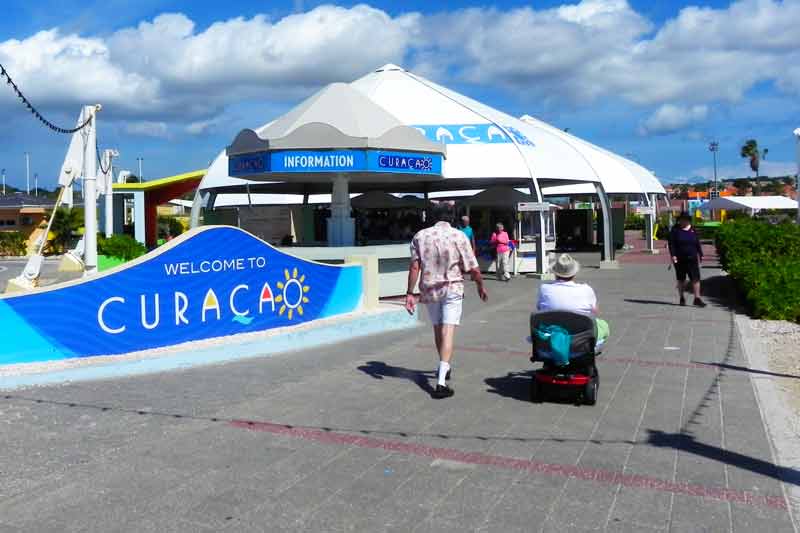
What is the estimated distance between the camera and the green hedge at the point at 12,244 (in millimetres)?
37344

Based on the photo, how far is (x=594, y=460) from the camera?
519cm

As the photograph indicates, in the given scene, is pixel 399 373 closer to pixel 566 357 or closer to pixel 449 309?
pixel 449 309

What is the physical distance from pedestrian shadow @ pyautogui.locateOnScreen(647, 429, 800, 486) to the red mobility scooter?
0.79m

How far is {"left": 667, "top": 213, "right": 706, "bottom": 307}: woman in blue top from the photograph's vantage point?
14094 millimetres

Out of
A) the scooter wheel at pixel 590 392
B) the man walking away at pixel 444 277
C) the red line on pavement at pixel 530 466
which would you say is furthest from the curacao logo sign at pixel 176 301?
the scooter wheel at pixel 590 392

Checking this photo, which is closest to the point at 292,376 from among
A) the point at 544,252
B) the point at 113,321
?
the point at 113,321

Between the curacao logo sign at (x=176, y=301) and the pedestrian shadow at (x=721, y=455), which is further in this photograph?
the curacao logo sign at (x=176, y=301)

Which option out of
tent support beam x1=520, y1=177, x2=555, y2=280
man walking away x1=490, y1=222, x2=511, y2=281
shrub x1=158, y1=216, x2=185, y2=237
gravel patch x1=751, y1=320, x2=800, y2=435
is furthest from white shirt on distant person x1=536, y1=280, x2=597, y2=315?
shrub x1=158, y1=216, x2=185, y2=237

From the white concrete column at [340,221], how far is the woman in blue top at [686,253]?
6079 millimetres

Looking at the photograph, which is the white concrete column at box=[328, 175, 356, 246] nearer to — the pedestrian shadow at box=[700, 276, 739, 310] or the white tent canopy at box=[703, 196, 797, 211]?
the pedestrian shadow at box=[700, 276, 739, 310]

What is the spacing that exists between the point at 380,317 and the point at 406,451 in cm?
605

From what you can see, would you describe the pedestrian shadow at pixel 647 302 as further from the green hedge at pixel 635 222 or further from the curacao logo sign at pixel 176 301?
the green hedge at pixel 635 222

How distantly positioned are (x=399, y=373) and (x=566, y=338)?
2.22 meters

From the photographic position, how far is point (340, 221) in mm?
15562
